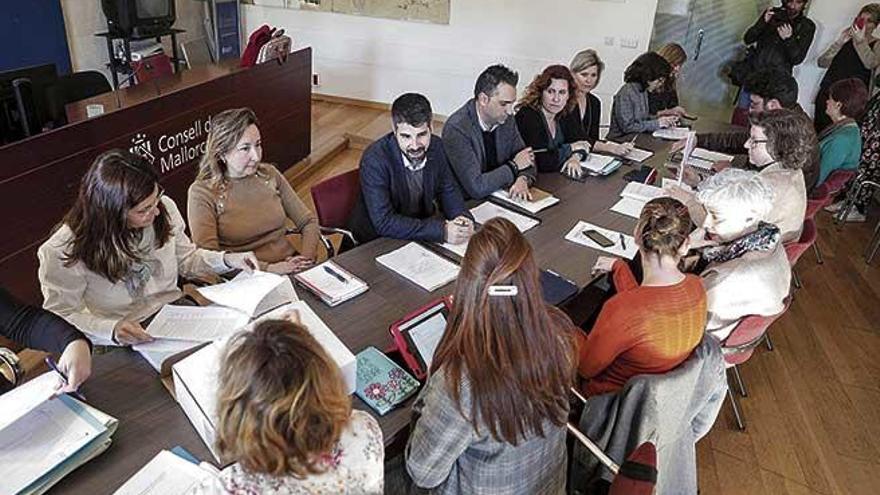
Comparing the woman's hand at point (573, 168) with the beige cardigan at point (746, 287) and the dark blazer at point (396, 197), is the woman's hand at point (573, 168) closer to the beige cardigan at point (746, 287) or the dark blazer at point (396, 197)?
the dark blazer at point (396, 197)

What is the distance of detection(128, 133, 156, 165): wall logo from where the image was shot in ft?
11.4

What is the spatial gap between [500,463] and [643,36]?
17.3 feet

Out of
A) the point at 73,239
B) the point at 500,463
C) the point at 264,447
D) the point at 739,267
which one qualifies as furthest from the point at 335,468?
the point at 739,267

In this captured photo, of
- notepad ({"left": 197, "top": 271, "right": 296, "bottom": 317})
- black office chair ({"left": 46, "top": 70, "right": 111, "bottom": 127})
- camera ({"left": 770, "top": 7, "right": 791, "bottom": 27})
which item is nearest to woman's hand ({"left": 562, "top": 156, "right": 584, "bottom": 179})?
notepad ({"left": 197, "top": 271, "right": 296, "bottom": 317})

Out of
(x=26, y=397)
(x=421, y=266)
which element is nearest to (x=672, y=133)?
(x=421, y=266)

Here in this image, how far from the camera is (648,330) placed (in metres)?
1.73

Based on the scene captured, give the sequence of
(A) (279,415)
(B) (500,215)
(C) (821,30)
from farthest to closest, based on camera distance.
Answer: (C) (821,30) < (B) (500,215) < (A) (279,415)

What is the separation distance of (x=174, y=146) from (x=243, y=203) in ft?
5.36

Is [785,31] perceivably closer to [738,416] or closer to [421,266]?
[738,416]

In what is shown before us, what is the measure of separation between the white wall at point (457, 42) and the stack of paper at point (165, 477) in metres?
5.56

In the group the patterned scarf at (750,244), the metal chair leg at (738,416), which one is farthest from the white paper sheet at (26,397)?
the metal chair leg at (738,416)

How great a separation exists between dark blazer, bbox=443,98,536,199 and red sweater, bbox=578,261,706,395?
1146mm

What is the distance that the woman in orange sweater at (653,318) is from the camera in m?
1.73

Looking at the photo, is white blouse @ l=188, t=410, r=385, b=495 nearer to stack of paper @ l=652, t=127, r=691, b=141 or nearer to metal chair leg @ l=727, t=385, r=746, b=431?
metal chair leg @ l=727, t=385, r=746, b=431
